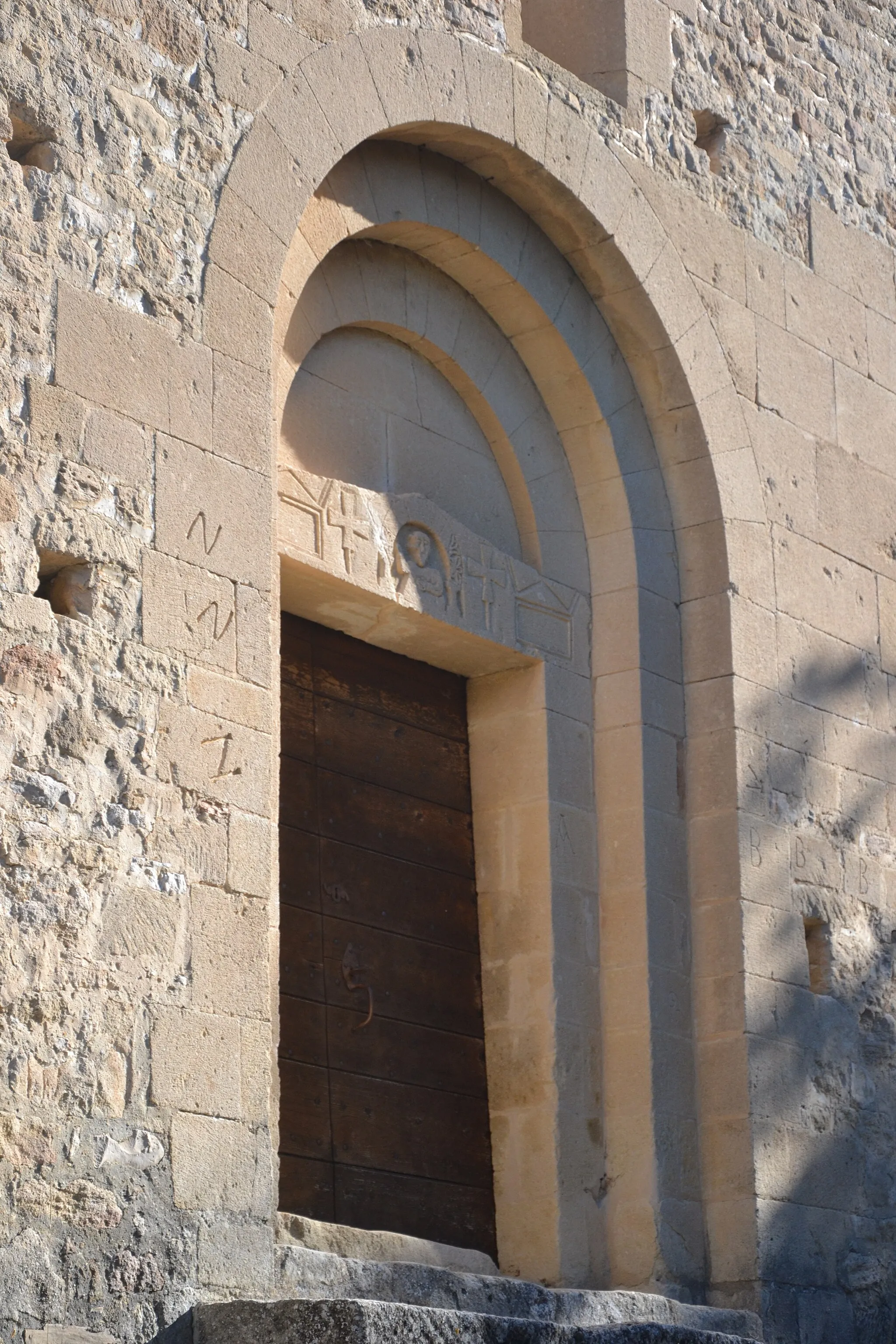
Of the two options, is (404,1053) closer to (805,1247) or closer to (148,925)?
(805,1247)

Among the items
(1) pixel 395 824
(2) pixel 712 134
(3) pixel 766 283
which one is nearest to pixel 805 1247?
(1) pixel 395 824

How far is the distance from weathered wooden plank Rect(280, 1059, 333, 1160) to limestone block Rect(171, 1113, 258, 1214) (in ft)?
2.72

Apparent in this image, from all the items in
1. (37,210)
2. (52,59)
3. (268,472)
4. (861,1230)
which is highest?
(52,59)

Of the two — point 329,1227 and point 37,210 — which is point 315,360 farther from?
point 329,1227

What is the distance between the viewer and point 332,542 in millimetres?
6695

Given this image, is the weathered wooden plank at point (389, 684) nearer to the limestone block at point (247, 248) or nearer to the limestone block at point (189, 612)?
the limestone block at point (189, 612)

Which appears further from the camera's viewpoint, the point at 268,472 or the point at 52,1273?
the point at 268,472

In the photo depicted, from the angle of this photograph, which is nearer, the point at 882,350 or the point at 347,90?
the point at 347,90

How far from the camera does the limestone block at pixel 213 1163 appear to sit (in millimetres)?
5230

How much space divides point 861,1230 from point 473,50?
4337mm

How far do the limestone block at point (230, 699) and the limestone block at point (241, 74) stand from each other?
177 centimetres

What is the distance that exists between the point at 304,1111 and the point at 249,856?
1.08 m

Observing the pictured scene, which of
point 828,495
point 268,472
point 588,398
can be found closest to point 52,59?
point 268,472

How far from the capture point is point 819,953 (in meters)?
7.68
